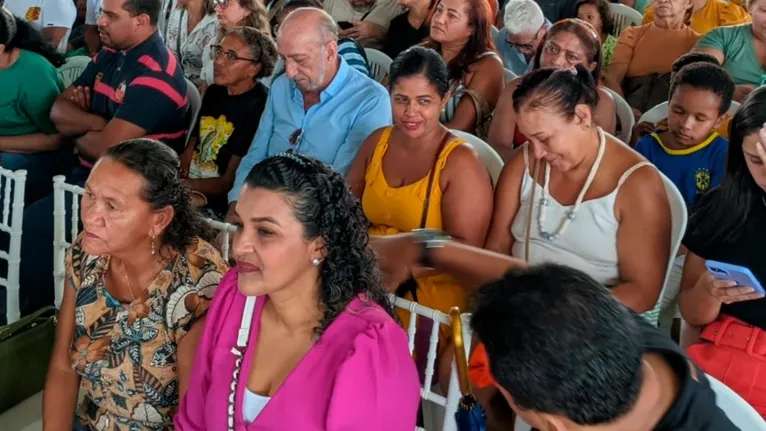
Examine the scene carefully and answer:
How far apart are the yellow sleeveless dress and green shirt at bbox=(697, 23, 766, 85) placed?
1651 millimetres

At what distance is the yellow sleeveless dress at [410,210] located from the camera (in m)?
2.01

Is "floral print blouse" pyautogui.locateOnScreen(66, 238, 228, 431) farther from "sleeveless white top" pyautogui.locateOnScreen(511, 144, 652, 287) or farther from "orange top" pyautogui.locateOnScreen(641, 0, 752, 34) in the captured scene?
"orange top" pyautogui.locateOnScreen(641, 0, 752, 34)

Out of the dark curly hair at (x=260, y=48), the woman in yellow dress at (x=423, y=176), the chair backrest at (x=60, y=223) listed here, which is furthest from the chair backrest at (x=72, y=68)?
the woman in yellow dress at (x=423, y=176)

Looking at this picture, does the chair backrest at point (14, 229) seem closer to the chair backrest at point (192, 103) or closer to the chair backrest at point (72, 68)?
the chair backrest at point (192, 103)

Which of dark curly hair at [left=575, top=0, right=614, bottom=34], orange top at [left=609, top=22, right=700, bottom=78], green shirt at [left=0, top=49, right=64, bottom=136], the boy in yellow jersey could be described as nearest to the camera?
the boy in yellow jersey

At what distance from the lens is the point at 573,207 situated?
1907 mm

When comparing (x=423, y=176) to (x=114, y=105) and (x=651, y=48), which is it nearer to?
(x=114, y=105)

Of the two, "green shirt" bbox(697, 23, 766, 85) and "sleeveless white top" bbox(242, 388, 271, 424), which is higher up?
"green shirt" bbox(697, 23, 766, 85)

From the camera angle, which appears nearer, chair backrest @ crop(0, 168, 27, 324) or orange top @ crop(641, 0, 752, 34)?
chair backrest @ crop(0, 168, 27, 324)

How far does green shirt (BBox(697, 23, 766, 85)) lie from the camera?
314cm

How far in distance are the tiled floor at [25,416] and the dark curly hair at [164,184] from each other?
0.71 meters

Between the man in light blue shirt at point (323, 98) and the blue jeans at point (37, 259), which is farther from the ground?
the man in light blue shirt at point (323, 98)

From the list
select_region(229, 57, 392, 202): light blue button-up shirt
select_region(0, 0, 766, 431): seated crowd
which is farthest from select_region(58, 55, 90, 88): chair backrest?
select_region(229, 57, 392, 202): light blue button-up shirt

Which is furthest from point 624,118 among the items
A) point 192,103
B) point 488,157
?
point 192,103
